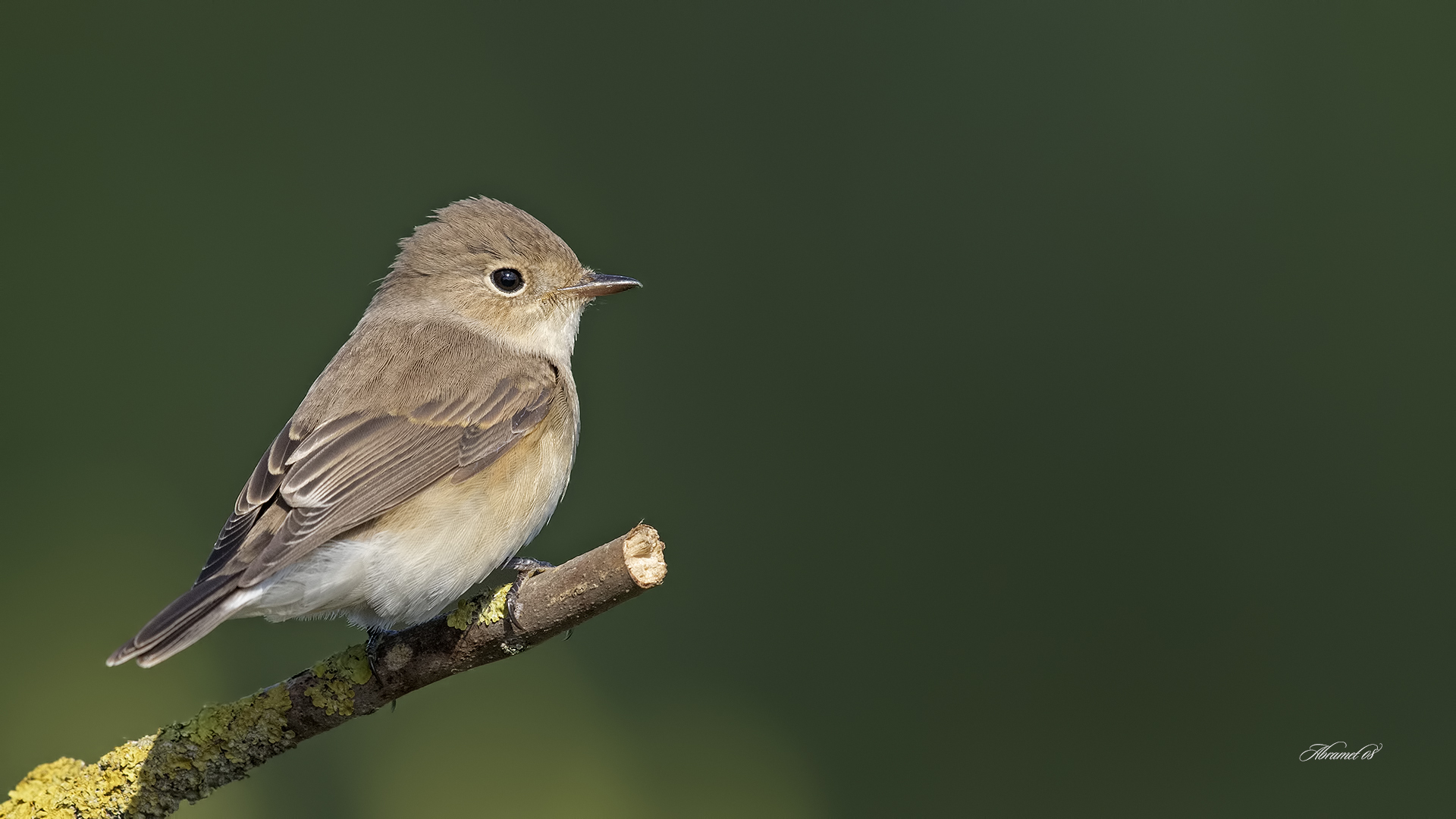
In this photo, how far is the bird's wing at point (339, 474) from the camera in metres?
3.00

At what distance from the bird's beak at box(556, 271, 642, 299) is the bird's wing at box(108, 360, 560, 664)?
56 centimetres

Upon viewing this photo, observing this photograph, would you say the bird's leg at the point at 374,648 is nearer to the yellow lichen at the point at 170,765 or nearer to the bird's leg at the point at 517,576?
the yellow lichen at the point at 170,765

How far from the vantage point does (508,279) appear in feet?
13.9

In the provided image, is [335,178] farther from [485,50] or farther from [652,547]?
[652,547]

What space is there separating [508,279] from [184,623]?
1712mm

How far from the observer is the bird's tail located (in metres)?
2.78

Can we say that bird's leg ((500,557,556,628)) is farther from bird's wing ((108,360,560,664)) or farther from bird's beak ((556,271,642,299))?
bird's beak ((556,271,642,299))

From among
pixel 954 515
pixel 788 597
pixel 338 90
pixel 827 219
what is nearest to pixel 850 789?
pixel 788 597
